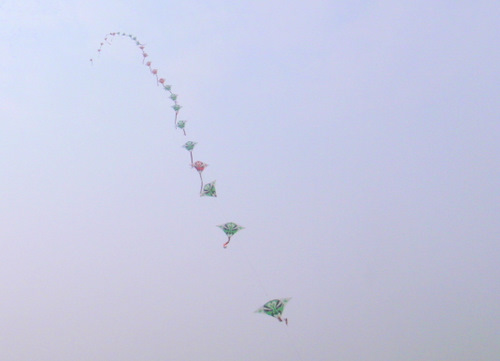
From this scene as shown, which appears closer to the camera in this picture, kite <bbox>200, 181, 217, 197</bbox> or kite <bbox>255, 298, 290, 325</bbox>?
kite <bbox>255, 298, 290, 325</bbox>

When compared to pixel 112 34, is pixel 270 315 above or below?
below

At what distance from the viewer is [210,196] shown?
375 cm

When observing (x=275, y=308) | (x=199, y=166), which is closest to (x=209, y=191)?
(x=199, y=166)

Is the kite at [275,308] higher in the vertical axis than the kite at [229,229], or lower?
lower

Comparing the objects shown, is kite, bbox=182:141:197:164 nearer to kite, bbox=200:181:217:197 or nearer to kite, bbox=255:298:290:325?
kite, bbox=200:181:217:197

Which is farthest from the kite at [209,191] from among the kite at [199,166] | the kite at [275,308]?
the kite at [275,308]

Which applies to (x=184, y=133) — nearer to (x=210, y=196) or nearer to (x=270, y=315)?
(x=210, y=196)

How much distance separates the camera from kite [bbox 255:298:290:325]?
3559 mm

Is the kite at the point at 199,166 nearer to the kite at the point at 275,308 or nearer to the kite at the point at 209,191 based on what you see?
the kite at the point at 209,191

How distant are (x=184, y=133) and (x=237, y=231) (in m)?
0.88

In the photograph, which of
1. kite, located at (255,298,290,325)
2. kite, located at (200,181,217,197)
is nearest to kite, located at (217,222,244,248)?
kite, located at (200,181,217,197)

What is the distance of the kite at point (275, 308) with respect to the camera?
3559 mm

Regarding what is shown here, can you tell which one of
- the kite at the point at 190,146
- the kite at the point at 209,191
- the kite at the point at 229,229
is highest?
the kite at the point at 190,146

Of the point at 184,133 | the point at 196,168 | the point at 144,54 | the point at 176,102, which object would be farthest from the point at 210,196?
the point at 144,54
